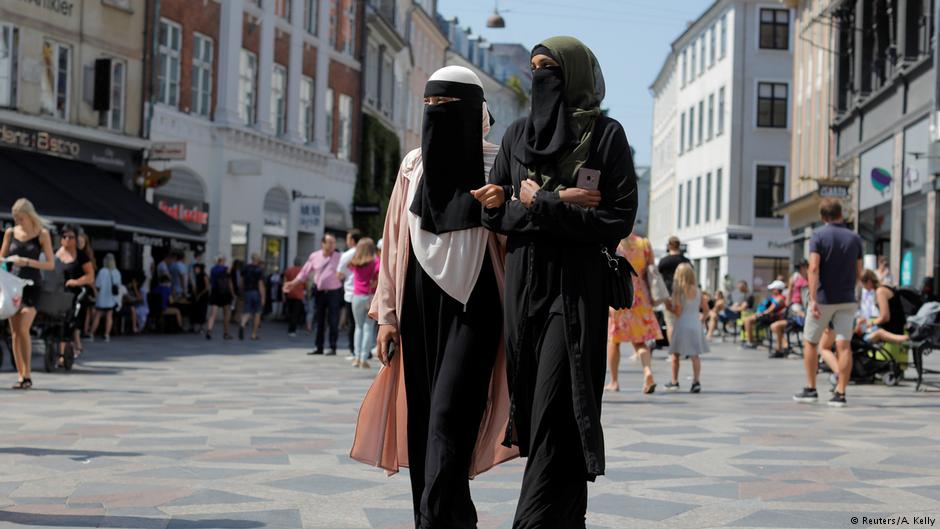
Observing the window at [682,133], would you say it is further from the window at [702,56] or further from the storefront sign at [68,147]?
the storefront sign at [68,147]

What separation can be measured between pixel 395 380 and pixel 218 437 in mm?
4590

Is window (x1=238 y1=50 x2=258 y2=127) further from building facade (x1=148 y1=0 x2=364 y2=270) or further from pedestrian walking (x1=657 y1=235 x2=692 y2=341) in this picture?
pedestrian walking (x1=657 y1=235 x2=692 y2=341)

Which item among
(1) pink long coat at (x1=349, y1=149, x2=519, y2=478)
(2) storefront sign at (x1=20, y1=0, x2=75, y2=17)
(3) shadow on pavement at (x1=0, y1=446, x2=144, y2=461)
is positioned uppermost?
(2) storefront sign at (x1=20, y1=0, x2=75, y2=17)

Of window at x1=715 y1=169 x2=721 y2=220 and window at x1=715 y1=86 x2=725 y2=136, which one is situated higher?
window at x1=715 y1=86 x2=725 y2=136

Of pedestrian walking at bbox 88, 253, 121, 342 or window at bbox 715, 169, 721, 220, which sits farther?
window at bbox 715, 169, 721, 220

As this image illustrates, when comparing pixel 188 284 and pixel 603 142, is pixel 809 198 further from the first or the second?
pixel 603 142

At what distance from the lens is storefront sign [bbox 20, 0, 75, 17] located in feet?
91.7

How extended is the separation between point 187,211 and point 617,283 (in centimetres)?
3029

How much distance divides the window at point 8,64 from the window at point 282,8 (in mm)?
12925

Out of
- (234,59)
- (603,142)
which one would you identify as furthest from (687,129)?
(603,142)

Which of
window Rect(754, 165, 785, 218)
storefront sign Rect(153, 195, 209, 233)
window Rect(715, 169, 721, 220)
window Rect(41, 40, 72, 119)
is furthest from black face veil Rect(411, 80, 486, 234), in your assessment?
window Rect(715, 169, 721, 220)

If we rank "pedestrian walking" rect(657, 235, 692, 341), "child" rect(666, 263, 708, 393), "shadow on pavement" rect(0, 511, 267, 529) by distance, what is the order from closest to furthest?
"shadow on pavement" rect(0, 511, 267, 529) → "child" rect(666, 263, 708, 393) → "pedestrian walking" rect(657, 235, 692, 341)

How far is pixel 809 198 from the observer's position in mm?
43156

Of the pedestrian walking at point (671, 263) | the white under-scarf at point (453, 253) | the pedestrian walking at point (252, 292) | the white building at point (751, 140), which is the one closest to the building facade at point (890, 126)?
the pedestrian walking at point (671, 263)
